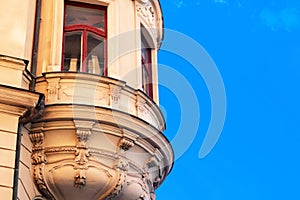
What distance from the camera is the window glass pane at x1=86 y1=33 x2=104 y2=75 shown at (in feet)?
52.2

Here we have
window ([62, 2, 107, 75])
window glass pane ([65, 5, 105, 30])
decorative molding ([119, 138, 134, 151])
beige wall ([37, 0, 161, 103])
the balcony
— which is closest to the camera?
the balcony

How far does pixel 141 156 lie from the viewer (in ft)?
50.8

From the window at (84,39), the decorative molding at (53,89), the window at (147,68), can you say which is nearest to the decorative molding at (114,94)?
the window at (84,39)

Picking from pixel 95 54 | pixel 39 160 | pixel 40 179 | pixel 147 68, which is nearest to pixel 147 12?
pixel 147 68

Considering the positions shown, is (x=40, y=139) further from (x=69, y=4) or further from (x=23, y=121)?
(x=69, y=4)

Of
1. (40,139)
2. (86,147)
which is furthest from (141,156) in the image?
(40,139)

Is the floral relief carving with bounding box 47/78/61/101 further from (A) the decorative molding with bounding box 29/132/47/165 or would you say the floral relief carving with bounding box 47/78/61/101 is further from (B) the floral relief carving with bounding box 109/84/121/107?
(B) the floral relief carving with bounding box 109/84/121/107

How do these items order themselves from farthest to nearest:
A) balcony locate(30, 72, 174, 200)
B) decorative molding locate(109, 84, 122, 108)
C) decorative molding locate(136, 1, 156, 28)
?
decorative molding locate(136, 1, 156, 28) < decorative molding locate(109, 84, 122, 108) < balcony locate(30, 72, 174, 200)

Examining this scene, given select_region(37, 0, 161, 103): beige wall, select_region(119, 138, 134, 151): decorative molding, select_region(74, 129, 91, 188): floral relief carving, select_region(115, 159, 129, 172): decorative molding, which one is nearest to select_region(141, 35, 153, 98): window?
select_region(37, 0, 161, 103): beige wall

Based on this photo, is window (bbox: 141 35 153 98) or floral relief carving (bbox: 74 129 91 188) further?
window (bbox: 141 35 153 98)

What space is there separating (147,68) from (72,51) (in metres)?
2.95

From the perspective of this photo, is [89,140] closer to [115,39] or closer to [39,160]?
[39,160]

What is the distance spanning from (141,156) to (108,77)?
213 centimetres

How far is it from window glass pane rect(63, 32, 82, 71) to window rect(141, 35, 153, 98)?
2318 mm
